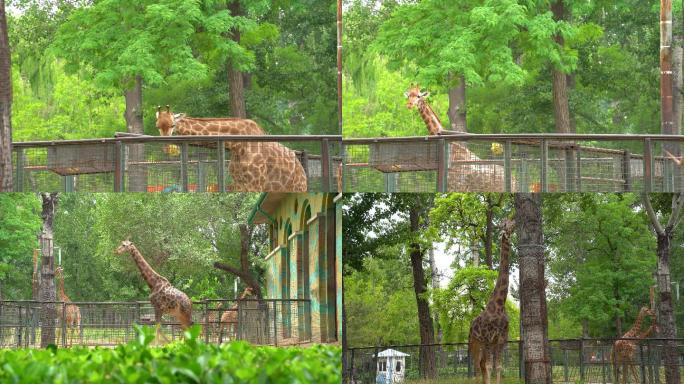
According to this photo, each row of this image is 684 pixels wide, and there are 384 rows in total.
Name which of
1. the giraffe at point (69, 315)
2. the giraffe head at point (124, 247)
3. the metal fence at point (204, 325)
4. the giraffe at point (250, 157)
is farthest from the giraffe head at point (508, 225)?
the giraffe at point (250, 157)

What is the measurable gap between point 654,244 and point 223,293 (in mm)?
3765

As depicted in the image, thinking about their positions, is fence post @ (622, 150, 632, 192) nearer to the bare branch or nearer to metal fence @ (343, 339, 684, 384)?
the bare branch

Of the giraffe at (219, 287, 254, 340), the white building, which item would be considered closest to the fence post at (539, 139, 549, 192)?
the white building

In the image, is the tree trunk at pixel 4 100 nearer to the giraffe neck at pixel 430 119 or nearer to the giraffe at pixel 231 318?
the giraffe neck at pixel 430 119

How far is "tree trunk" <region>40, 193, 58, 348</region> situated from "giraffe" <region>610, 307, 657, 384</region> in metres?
4.75

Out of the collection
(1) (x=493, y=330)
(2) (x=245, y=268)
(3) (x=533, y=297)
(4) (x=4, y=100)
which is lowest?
(1) (x=493, y=330)

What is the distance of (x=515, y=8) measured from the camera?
25.9m

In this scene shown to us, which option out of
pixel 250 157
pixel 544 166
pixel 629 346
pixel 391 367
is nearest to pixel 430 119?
pixel 544 166

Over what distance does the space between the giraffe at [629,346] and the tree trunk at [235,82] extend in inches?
536

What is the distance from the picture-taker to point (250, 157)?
55.7 feet

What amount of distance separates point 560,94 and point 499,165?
9.54 meters

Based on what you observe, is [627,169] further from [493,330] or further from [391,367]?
[391,367]

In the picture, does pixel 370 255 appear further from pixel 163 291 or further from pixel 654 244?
pixel 654 244

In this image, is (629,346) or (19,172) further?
(19,172)
